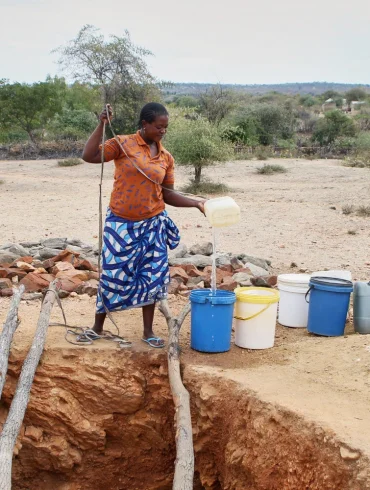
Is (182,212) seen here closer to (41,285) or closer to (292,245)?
(292,245)

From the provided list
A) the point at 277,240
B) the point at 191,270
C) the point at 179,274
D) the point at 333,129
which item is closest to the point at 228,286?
the point at 179,274

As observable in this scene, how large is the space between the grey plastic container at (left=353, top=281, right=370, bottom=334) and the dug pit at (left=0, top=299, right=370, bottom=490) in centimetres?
29

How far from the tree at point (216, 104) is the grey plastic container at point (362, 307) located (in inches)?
755

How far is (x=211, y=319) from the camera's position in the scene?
13.3 feet

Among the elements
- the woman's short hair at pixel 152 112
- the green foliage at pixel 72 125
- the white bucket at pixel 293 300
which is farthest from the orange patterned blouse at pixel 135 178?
the green foliage at pixel 72 125

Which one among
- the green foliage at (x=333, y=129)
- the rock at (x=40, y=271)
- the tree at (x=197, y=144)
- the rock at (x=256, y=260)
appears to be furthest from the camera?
the green foliage at (x=333, y=129)

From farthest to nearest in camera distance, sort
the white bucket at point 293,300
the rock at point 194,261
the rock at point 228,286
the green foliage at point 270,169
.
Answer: the green foliage at point 270,169
the rock at point 194,261
the rock at point 228,286
the white bucket at point 293,300

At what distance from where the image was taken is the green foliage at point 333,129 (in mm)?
25484

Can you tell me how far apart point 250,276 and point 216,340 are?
6.12 feet

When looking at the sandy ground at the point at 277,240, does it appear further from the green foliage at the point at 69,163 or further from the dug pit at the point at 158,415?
the green foliage at the point at 69,163

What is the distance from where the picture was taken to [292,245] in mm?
8219

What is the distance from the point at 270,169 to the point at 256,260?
35.7 feet

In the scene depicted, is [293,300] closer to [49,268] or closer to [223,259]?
[223,259]

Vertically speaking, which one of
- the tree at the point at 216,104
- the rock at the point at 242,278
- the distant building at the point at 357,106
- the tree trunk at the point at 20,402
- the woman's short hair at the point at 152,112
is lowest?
the tree trunk at the point at 20,402
